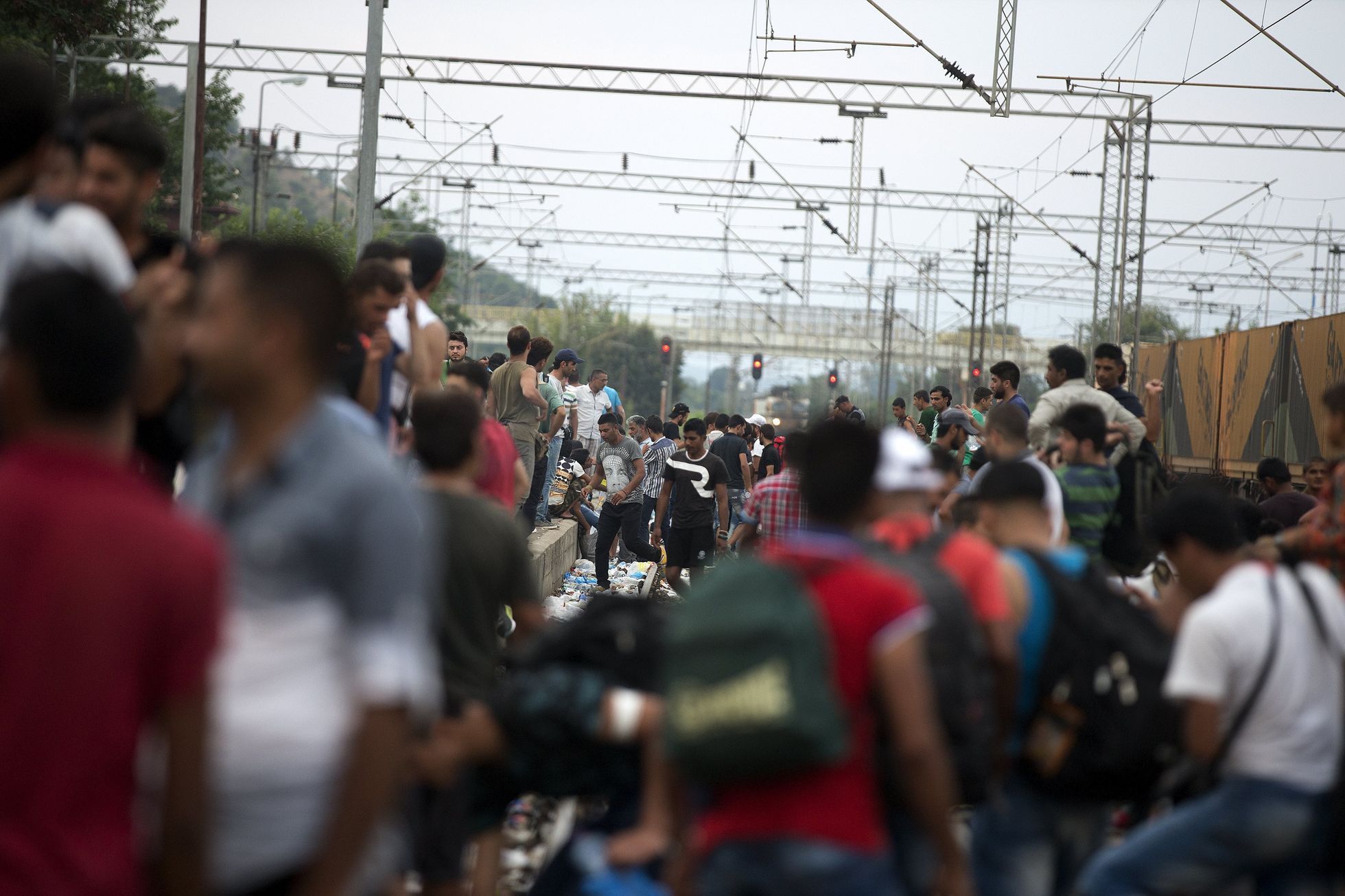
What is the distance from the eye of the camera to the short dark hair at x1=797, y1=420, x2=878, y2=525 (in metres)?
3.43

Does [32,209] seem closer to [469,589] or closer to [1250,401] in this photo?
[469,589]

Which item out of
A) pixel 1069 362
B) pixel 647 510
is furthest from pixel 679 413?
pixel 1069 362

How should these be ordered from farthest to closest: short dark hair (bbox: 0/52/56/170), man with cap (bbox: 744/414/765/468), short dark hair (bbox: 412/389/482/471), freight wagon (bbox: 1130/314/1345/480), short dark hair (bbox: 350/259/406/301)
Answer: man with cap (bbox: 744/414/765/468) → freight wagon (bbox: 1130/314/1345/480) → short dark hair (bbox: 350/259/406/301) → short dark hair (bbox: 412/389/482/471) → short dark hair (bbox: 0/52/56/170)

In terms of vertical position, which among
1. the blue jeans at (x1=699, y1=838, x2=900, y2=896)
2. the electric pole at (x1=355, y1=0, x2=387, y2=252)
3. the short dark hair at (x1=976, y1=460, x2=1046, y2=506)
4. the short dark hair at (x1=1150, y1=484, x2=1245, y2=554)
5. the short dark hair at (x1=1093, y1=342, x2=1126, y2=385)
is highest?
the electric pole at (x1=355, y1=0, x2=387, y2=252)

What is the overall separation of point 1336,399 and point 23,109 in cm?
467

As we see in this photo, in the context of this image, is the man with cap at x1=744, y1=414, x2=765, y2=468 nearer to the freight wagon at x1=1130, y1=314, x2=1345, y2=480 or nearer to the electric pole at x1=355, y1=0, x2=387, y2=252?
the freight wagon at x1=1130, y1=314, x2=1345, y2=480

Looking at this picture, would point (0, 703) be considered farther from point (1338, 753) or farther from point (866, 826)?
point (1338, 753)

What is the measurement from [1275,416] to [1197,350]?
6939 mm

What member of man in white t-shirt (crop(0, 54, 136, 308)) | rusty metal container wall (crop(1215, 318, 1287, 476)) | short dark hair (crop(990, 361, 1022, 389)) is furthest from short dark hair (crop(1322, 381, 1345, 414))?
rusty metal container wall (crop(1215, 318, 1287, 476))

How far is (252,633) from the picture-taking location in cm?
246

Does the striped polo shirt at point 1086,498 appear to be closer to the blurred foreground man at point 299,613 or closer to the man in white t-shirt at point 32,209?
the man in white t-shirt at point 32,209

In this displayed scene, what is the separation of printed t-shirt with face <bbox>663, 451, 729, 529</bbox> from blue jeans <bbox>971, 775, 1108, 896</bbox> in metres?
10.6

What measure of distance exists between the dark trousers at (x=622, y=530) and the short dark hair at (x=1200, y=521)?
12166mm

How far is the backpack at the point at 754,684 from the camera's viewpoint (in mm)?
3029
